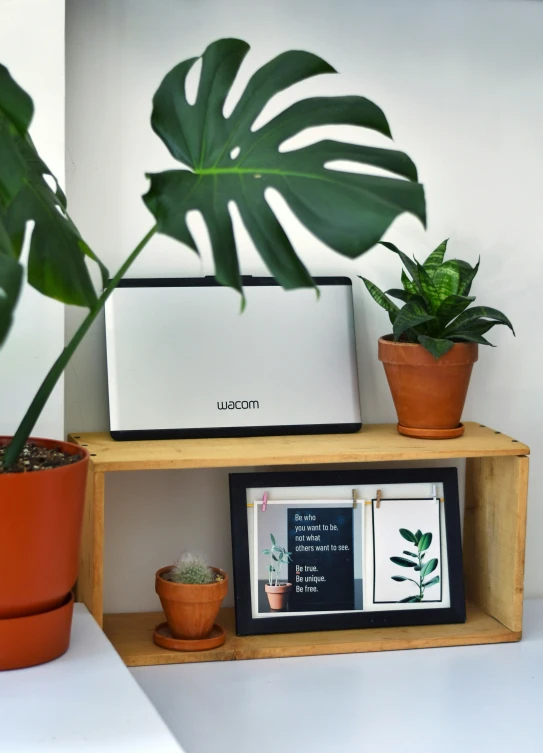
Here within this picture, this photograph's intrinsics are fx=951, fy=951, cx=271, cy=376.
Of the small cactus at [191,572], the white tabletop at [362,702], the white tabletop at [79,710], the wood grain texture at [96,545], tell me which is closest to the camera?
the white tabletop at [79,710]

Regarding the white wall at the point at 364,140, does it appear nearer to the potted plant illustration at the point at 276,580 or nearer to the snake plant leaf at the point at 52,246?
the potted plant illustration at the point at 276,580

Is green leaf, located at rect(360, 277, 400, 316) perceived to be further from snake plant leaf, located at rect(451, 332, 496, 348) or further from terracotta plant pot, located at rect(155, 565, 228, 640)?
terracotta plant pot, located at rect(155, 565, 228, 640)

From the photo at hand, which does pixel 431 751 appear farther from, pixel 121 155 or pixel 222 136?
pixel 121 155

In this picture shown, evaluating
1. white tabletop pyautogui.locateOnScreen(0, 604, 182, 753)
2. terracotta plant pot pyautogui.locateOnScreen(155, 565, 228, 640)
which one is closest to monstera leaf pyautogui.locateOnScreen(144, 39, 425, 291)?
white tabletop pyautogui.locateOnScreen(0, 604, 182, 753)

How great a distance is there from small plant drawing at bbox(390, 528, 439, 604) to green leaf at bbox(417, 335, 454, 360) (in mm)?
344

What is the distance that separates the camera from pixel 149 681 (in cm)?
151

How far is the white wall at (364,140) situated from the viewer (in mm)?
1742

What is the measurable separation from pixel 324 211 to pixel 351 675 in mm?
838

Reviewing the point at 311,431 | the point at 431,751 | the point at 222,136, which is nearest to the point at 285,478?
the point at 311,431

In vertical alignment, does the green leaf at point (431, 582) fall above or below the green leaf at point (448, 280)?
below

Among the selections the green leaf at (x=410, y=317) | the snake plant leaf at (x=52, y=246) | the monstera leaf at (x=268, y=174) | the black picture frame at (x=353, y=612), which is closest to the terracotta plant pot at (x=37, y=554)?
the snake plant leaf at (x=52, y=246)

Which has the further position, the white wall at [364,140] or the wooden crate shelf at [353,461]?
the white wall at [364,140]

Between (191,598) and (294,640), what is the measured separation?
21cm

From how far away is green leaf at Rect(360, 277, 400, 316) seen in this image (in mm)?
1735
